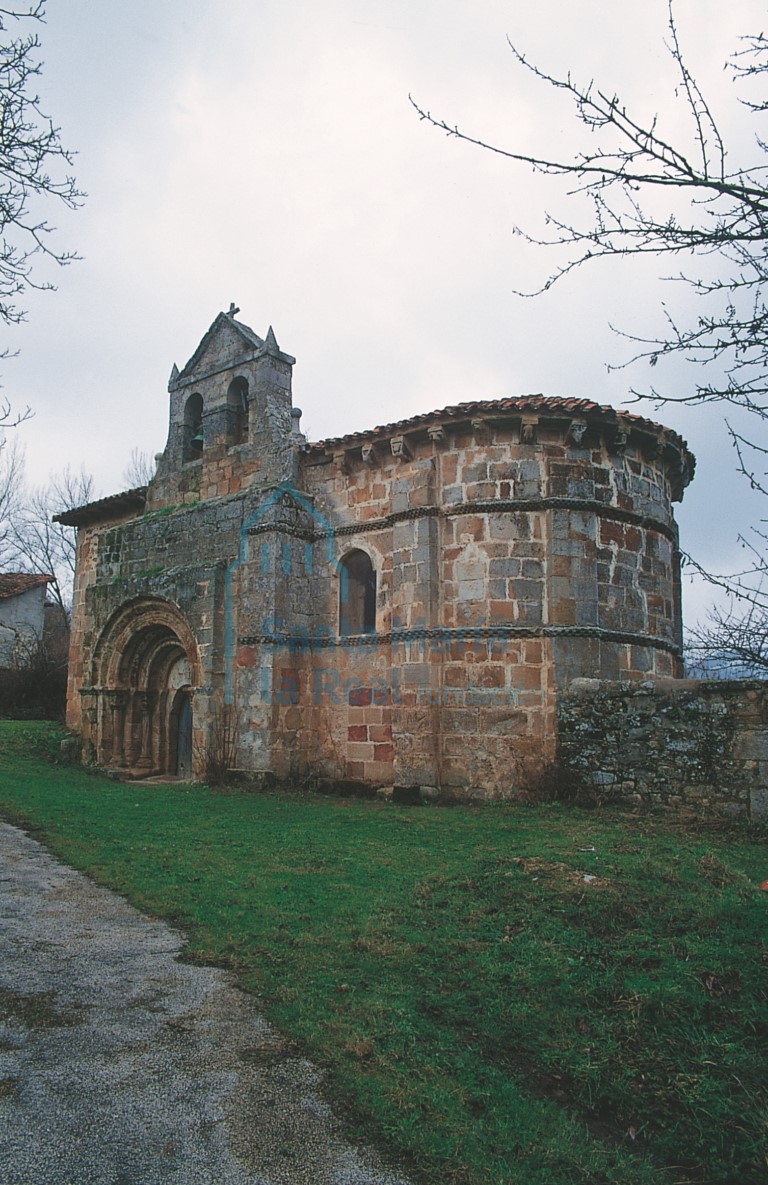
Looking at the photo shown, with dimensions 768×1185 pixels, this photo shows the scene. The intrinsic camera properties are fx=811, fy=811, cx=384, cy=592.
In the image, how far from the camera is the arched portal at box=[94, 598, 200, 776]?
52.8 ft

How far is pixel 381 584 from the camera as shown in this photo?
1309 centimetres

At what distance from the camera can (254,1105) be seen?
3.09 meters

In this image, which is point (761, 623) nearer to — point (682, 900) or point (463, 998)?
point (463, 998)

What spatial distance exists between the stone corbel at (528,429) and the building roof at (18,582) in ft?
80.7

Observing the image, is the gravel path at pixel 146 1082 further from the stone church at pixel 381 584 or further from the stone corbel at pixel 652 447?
the stone corbel at pixel 652 447

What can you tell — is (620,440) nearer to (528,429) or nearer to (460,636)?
(528,429)

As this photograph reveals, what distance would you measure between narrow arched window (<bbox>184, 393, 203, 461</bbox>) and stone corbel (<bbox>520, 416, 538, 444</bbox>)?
23.5ft

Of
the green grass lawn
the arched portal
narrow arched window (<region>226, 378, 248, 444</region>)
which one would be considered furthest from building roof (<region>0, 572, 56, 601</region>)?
the green grass lawn

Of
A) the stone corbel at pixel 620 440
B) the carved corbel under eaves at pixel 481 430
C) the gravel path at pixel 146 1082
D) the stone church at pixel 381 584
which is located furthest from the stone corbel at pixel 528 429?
the gravel path at pixel 146 1082

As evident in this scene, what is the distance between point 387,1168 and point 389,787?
382 inches

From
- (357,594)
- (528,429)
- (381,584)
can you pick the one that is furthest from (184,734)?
(528,429)

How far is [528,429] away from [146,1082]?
10206 mm

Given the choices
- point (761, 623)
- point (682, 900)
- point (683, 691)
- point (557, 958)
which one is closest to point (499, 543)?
point (683, 691)

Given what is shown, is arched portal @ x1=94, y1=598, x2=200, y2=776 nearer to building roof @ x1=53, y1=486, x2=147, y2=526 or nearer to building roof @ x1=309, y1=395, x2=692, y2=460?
building roof @ x1=53, y1=486, x2=147, y2=526
